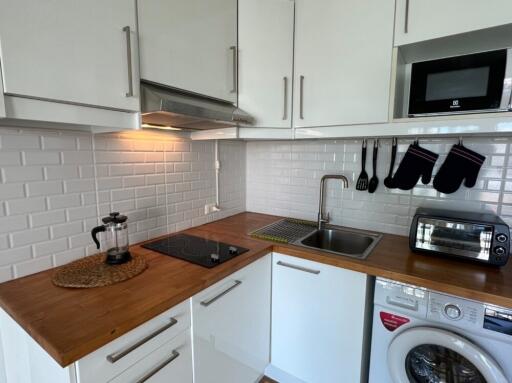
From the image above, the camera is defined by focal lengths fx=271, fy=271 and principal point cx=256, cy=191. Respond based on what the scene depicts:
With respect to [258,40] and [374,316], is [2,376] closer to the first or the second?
[374,316]

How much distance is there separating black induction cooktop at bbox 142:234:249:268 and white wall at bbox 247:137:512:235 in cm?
77

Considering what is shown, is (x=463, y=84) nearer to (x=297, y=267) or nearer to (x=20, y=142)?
(x=297, y=267)

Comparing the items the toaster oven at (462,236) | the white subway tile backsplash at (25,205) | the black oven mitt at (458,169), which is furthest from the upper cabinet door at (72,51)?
the black oven mitt at (458,169)

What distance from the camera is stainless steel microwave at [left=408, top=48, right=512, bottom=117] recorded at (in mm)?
1125

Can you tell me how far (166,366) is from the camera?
3.13 ft

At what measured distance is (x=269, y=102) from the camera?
1.62 m

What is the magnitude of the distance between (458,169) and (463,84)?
46 centimetres

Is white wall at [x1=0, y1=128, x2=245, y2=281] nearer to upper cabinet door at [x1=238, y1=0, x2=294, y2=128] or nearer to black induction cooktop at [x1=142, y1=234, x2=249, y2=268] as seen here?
black induction cooktop at [x1=142, y1=234, x2=249, y2=268]

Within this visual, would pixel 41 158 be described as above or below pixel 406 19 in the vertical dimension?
below

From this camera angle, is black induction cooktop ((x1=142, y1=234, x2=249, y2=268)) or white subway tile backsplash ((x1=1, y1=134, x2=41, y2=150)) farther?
black induction cooktop ((x1=142, y1=234, x2=249, y2=268))

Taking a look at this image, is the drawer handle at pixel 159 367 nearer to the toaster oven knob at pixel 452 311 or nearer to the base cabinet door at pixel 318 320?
the base cabinet door at pixel 318 320

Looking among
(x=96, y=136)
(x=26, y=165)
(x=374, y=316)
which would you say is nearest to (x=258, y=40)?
(x=96, y=136)

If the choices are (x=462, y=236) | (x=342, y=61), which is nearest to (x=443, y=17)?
(x=342, y=61)

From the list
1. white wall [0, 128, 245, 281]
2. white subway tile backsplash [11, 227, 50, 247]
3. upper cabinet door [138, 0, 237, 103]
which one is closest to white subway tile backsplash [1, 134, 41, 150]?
white wall [0, 128, 245, 281]
